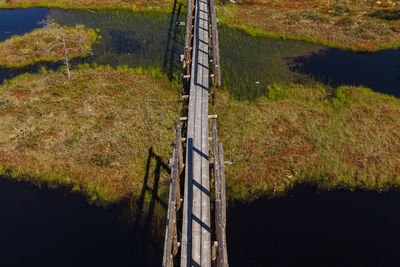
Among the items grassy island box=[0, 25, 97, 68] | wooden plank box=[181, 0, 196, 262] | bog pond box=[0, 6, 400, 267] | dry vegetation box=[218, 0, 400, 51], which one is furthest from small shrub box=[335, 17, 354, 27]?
grassy island box=[0, 25, 97, 68]

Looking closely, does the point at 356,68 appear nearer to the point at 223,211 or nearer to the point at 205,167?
the point at 205,167

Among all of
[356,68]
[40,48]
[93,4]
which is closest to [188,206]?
[356,68]

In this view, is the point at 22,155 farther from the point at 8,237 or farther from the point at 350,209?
the point at 350,209

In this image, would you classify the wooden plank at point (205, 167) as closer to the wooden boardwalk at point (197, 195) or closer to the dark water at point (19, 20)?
the wooden boardwalk at point (197, 195)

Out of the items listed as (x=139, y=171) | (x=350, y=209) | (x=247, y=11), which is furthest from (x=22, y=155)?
(x=247, y=11)

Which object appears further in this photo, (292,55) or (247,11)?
(247,11)

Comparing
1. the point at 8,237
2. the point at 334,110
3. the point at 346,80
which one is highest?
the point at 346,80
